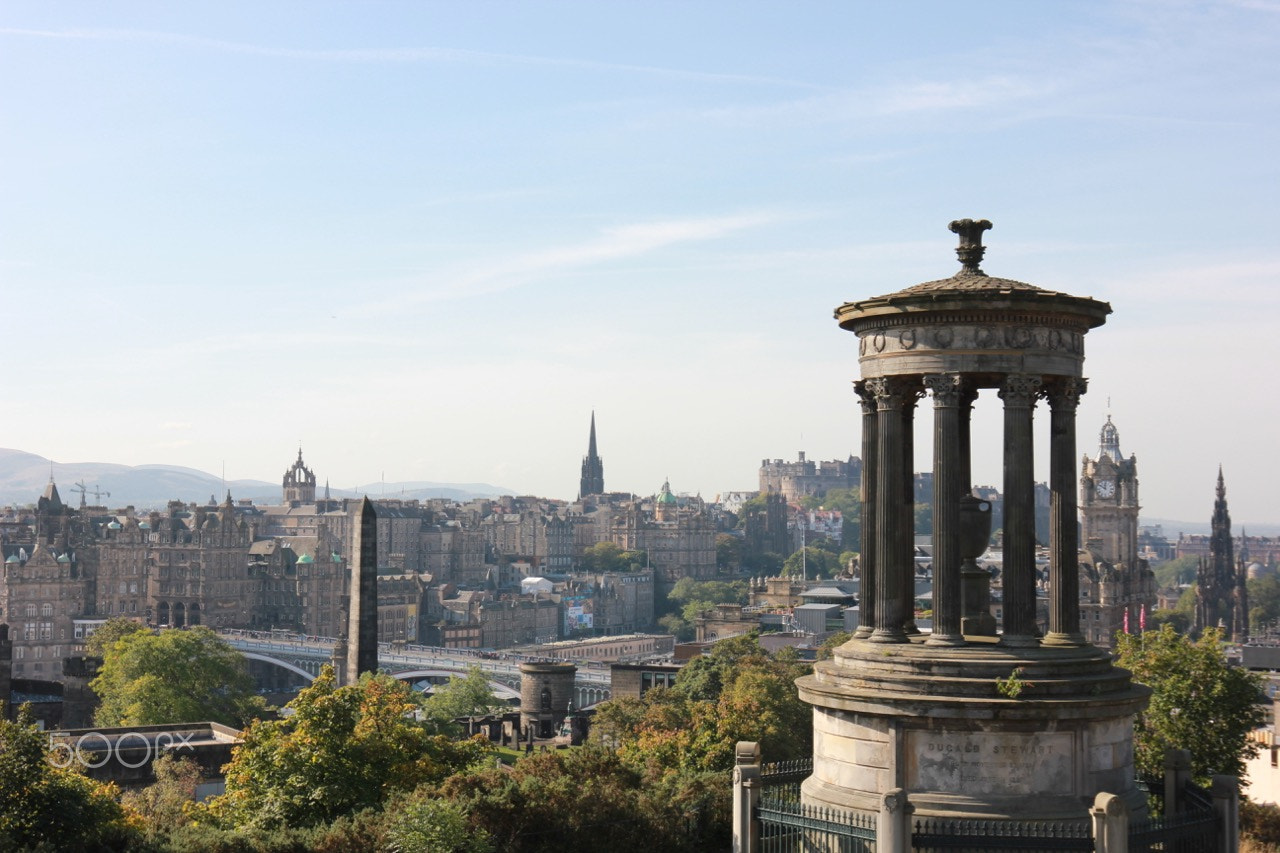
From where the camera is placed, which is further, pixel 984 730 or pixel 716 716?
pixel 716 716

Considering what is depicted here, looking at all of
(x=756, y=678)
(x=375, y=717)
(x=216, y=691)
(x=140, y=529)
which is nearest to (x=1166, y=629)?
(x=756, y=678)

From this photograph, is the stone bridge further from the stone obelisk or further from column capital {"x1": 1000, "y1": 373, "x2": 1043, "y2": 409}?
column capital {"x1": 1000, "y1": 373, "x2": 1043, "y2": 409}

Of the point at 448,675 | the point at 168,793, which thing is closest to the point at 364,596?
the point at 448,675

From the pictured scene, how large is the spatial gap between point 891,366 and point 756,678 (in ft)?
162

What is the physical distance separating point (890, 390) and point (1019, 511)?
7.38 feet

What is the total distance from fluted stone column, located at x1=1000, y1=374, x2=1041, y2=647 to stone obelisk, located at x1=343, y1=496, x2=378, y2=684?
247ft

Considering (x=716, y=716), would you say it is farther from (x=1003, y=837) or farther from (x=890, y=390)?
(x=1003, y=837)

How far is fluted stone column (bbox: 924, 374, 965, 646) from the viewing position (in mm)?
22375

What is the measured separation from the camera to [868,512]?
2358cm

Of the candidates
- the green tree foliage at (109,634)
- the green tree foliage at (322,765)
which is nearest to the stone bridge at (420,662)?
the green tree foliage at (109,634)

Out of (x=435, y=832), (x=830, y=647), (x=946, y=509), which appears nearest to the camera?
(x=946, y=509)

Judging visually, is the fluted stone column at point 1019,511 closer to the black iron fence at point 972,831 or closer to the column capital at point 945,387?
the column capital at point 945,387

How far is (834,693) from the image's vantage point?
22.5m

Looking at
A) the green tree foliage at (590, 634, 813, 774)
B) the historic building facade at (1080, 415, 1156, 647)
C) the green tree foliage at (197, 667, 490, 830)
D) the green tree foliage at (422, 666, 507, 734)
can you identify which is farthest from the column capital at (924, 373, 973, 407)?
the historic building facade at (1080, 415, 1156, 647)
